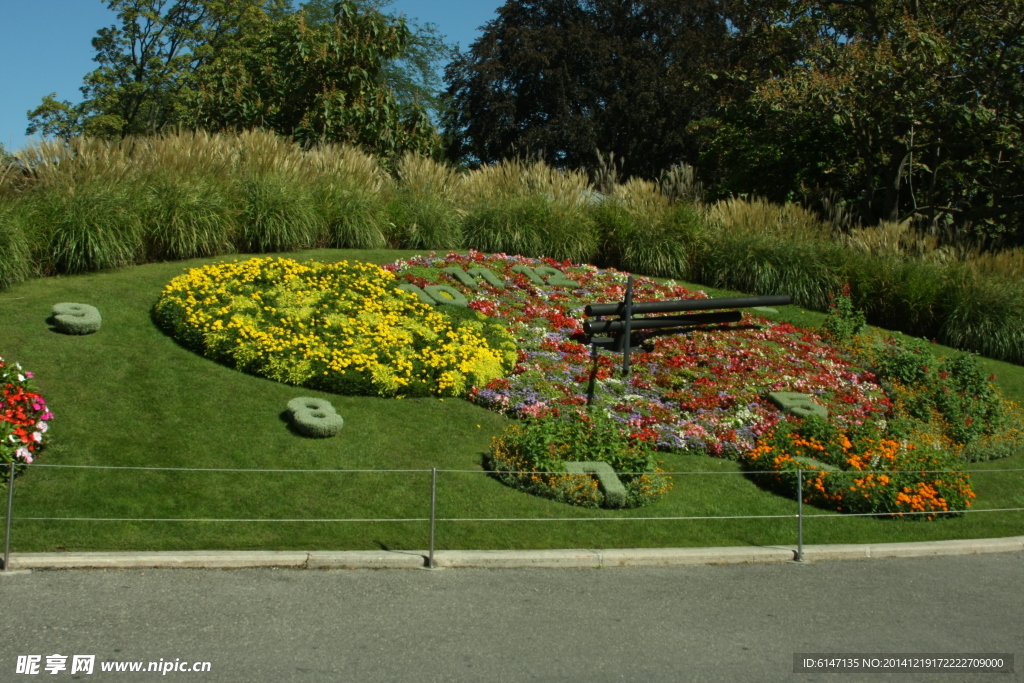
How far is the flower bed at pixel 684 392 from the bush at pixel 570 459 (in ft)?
0.06

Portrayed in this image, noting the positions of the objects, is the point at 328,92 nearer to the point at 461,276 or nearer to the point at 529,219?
the point at 529,219

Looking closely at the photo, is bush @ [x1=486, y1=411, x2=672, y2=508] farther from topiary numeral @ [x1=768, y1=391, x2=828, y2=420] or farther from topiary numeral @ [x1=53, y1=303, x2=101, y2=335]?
topiary numeral @ [x1=53, y1=303, x2=101, y2=335]

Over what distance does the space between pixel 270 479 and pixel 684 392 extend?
6.16 meters

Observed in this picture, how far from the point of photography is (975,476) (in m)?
12.1

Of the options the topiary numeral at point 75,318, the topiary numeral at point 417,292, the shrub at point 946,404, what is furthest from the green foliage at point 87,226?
the shrub at point 946,404

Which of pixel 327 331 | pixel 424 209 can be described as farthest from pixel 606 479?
pixel 424 209

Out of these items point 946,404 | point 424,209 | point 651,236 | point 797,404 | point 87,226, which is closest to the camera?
point 797,404

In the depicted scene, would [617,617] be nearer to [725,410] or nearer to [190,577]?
[190,577]

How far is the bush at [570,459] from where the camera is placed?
32.1 ft

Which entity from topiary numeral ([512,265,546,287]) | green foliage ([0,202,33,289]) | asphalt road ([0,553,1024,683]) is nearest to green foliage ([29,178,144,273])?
green foliage ([0,202,33,289])

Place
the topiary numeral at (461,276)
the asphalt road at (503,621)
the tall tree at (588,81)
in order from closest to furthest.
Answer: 1. the asphalt road at (503,621)
2. the topiary numeral at (461,276)
3. the tall tree at (588,81)

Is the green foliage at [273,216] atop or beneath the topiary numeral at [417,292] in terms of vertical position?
atop

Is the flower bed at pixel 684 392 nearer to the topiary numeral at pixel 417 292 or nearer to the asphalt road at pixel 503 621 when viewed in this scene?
the topiary numeral at pixel 417 292

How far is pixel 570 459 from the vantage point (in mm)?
10391
